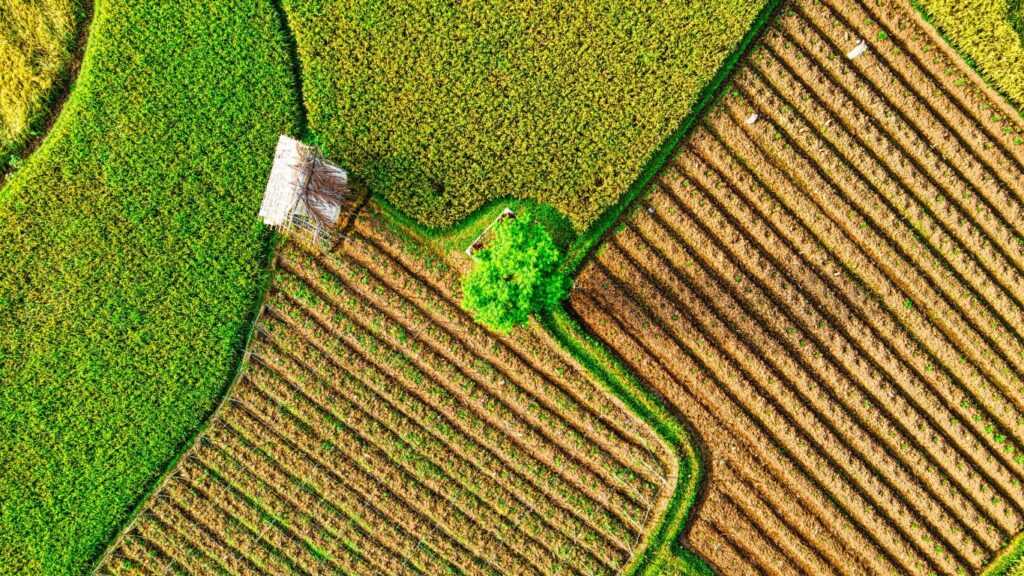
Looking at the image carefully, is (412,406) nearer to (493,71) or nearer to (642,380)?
(642,380)

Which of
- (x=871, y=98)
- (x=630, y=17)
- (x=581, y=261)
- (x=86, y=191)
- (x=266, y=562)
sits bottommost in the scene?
(x=266, y=562)

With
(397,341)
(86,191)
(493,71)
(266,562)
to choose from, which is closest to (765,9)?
(493,71)

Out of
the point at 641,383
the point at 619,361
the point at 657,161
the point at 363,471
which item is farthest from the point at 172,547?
the point at 657,161

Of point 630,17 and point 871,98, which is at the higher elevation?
point 871,98

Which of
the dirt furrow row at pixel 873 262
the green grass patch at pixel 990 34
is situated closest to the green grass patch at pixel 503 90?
the dirt furrow row at pixel 873 262

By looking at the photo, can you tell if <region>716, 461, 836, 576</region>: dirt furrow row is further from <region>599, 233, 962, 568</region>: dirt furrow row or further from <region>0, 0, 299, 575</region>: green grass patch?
<region>0, 0, 299, 575</region>: green grass patch

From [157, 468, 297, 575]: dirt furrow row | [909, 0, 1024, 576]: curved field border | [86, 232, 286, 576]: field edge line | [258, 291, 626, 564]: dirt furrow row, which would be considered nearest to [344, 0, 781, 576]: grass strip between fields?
[258, 291, 626, 564]: dirt furrow row
